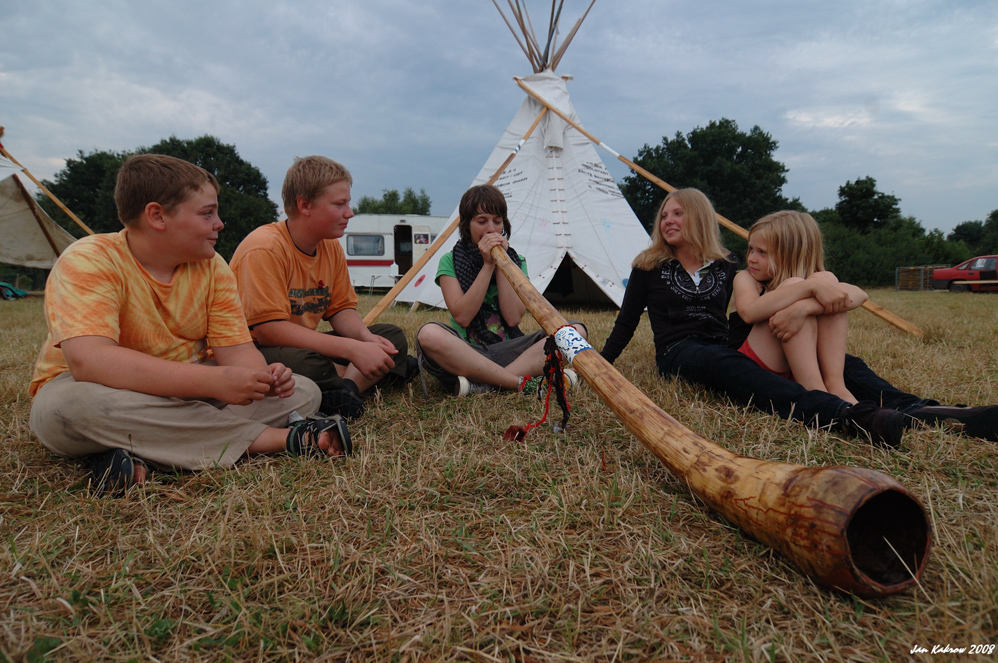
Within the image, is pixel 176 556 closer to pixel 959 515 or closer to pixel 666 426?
pixel 666 426

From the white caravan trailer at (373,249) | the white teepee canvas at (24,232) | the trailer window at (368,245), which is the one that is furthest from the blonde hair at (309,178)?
the trailer window at (368,245)

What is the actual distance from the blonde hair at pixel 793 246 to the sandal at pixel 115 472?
7.60ft

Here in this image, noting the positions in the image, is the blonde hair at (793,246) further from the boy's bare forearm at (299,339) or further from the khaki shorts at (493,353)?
the boy's bare forearm at (299,339)

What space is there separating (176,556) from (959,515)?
1669 millimetres

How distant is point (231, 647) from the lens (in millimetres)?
834

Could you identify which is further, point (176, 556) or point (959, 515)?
point (959, 515)

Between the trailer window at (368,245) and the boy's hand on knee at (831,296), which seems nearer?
the boy's hand on knee at (831,296)

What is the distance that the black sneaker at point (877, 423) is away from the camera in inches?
61.2

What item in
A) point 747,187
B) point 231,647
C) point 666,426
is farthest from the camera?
point 747,187

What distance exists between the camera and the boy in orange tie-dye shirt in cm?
142

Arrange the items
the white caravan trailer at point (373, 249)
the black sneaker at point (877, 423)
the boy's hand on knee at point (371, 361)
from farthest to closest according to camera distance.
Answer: the white caravan trailer at point (373, 249) < the boy's hand on knee at point (371, 361) < the black sneaker at point (877, 423)

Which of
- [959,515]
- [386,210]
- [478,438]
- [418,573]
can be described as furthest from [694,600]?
[386,210]

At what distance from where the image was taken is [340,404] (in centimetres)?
210

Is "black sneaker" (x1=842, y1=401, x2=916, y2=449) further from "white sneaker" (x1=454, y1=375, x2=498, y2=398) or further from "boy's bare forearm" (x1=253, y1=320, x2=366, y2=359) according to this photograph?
"boy's bare forearm" (x1=253, y1=320, x2=366, y2=359)
